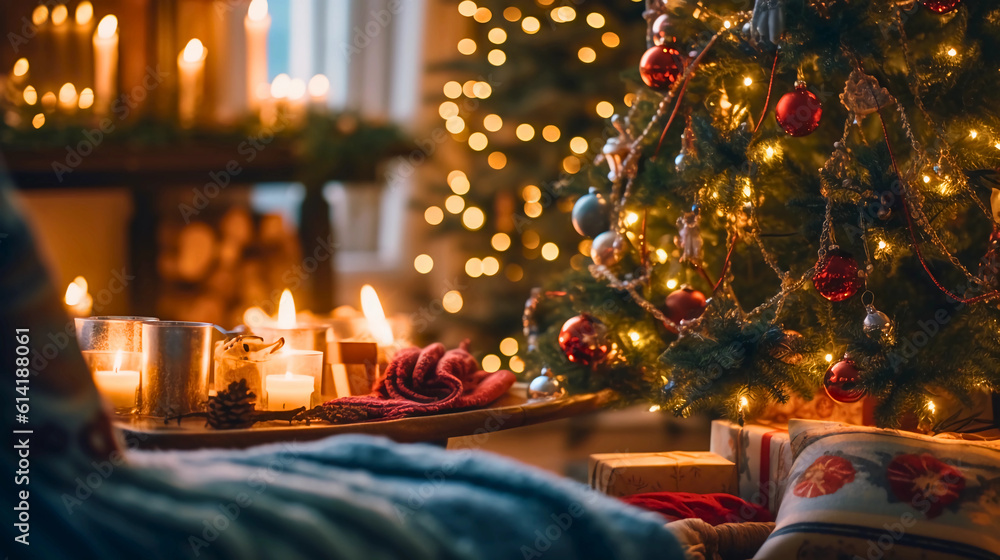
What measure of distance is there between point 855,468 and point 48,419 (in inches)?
34.8

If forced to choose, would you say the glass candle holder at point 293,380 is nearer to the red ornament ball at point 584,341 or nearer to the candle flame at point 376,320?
the candle flame at point 376,320

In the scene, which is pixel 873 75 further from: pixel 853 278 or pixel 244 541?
pixel 244 541

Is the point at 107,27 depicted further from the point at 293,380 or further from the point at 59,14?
the point at 293,380

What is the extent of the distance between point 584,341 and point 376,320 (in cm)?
35

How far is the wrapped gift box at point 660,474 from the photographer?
4.46ft

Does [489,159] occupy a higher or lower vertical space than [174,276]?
higher

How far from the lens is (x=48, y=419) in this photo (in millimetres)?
620

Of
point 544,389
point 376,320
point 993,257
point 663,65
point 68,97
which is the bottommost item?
point 544,389

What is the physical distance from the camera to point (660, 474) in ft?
4.49

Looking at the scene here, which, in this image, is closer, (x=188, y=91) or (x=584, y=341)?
(x=584, y=341)

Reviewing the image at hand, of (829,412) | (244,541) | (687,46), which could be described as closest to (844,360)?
(829,412)

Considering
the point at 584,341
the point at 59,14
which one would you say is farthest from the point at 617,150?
the point at 59,14

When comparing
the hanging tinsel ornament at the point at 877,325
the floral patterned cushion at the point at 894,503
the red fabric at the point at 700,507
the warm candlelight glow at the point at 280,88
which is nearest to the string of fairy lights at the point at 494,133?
the warm candlelight glow at the point at 280,88

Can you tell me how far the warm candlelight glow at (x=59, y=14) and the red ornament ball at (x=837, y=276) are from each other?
2.38 m
